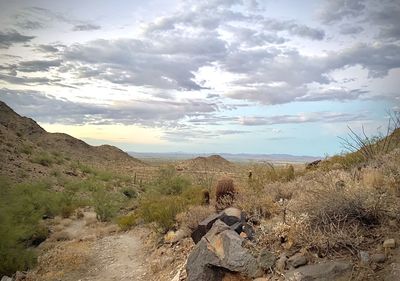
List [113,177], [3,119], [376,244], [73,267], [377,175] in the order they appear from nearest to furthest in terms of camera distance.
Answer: [376,244]
[377,175]
[73,267]
[113,177]
[3,119]

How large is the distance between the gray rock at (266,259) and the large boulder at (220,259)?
0.30 ft

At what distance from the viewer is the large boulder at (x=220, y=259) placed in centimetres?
700

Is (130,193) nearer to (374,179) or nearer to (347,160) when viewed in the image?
(347,160)

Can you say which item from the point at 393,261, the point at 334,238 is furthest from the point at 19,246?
the point at 393,261

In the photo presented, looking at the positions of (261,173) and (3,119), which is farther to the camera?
(3,119)

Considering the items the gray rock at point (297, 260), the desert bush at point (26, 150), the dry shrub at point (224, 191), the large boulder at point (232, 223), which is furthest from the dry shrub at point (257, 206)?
the desert bush at point (26, 150)

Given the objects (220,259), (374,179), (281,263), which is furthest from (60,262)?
(374,179)

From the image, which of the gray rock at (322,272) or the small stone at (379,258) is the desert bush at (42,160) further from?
the small stone at (379,258)

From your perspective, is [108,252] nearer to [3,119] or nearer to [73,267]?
[73,267]

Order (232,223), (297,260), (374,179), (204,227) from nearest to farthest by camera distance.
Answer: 1. (297,260)
2. (374,179)
3. (232,223)
4. (204,227)

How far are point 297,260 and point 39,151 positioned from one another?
37931 mm

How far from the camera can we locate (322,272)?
5.86m

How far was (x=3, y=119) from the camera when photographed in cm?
5569

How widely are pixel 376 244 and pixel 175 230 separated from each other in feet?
23.8
